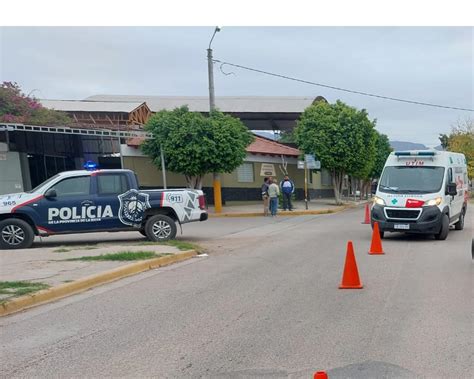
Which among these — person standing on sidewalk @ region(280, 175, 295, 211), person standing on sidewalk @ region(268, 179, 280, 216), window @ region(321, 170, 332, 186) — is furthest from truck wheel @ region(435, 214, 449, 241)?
window @ region(321, 170, 332, 186)

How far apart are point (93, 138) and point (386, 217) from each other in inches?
883

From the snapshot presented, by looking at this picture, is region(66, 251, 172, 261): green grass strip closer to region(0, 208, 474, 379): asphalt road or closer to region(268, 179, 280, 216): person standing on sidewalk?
region(0, 208, 474, 379): asphalt road

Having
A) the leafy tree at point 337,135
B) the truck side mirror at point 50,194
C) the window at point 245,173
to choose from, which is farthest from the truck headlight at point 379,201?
the window at point 245,173

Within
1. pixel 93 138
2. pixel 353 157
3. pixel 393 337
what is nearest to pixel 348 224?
pixel 353 157

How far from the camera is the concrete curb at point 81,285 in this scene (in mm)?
7262

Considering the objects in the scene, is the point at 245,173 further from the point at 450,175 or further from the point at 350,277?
the point at 350,277

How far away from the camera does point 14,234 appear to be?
43.9 ft

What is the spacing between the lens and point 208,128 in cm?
2517

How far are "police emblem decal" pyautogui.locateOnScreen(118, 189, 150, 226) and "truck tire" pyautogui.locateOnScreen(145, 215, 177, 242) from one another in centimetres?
29

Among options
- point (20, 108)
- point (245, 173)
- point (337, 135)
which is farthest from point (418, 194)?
point (20, 108)

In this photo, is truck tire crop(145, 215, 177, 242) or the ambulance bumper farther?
the ambulance bumper

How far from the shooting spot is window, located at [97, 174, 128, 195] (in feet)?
45.8

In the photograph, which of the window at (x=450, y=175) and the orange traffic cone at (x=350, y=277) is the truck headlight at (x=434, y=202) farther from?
the orange traffic cone at (x=350, y=277)

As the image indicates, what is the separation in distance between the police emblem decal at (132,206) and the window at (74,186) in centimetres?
87
